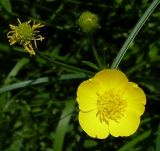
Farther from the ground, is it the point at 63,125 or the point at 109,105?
the point at 109,105

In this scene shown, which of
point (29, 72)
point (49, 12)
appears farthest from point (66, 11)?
point (29, 72)

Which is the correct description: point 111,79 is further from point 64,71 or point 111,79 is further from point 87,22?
point 64,71

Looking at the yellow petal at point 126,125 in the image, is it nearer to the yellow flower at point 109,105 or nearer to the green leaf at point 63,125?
the yellow flower at point 109,105

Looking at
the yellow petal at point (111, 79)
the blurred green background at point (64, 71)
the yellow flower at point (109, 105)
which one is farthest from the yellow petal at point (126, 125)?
the blurred green background at point (64, 71)

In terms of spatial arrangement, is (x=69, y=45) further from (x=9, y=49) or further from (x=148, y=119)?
(x=148, y=119)

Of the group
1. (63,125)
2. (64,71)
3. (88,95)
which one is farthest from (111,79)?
(64,71)

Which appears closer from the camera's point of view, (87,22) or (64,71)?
(87,22)

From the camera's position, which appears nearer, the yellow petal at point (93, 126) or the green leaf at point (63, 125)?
the yellow petal at point (93, 126)
